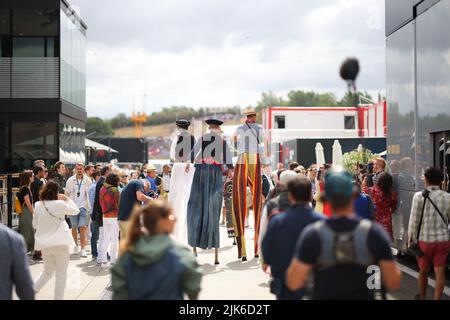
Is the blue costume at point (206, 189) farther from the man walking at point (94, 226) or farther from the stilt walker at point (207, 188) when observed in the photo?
the man walking at point (94, 226)

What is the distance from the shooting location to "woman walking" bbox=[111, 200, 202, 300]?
5.38 meters

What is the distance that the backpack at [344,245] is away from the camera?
16.6ft

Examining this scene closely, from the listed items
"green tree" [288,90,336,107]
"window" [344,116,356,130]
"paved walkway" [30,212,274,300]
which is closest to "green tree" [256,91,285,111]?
"green tree" [288,90,336,107]

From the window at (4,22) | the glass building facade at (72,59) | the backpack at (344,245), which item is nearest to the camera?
the backpack at (344,245)

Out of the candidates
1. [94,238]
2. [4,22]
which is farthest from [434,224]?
[4,22]

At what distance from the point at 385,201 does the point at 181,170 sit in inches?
149

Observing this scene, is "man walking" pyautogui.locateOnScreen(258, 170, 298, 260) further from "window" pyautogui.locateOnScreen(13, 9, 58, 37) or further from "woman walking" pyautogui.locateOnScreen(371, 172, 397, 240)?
"window" pyautogui.locateOnScreen(13, 9, 58, 37)

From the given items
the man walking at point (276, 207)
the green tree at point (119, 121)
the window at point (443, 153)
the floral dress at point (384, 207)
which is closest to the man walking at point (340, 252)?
the man walking at point (276, 207)

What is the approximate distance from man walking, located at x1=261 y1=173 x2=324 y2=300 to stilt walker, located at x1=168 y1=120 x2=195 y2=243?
25.4 feet

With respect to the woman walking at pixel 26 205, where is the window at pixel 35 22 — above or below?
above

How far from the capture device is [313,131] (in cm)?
4959

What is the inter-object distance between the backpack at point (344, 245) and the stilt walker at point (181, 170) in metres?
8.97
